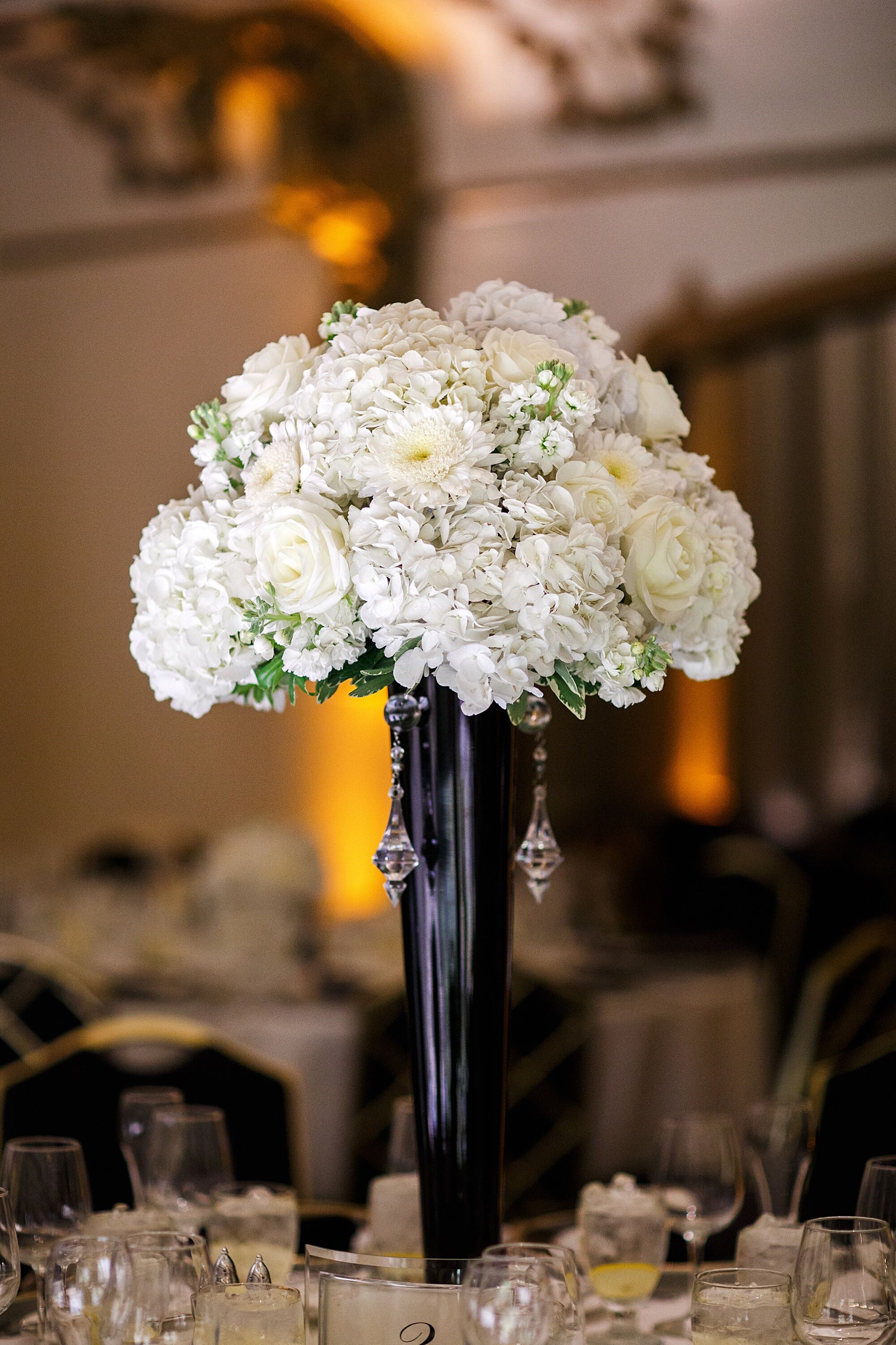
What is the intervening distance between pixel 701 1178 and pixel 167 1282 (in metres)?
0.66

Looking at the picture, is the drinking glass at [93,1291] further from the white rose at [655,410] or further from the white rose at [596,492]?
the white rose at [655,410]

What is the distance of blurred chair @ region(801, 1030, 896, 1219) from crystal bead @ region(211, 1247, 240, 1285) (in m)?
0.96

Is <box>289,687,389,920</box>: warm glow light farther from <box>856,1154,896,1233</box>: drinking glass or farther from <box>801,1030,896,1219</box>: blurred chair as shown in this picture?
<box>856,1154,896,1233</box>: drinking glass

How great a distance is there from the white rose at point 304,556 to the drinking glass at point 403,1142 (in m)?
0.69

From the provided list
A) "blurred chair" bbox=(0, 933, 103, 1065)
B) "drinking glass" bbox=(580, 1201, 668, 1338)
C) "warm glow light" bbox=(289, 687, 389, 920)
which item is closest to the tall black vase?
"drinking glass" bbox=(580, 1201, 668, 1338)

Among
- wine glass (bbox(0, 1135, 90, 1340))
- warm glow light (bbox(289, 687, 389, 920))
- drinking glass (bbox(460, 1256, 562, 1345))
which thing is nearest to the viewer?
drinking glass (bbox(460, 1256, 562, 1345))

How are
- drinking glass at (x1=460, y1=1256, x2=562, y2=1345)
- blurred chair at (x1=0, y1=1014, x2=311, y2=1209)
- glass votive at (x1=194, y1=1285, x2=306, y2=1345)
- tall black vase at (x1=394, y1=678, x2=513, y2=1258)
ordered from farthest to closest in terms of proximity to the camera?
blurred chair at (x1=0, y1=1014, x2=311, y2=1209)
tall black vase at (x1=394, y1=678, x2=513, y2=1258)
glass votive at (x1=194, y1=1285, x2=306, y2=1345)
drinking glass at (x1=460, y1=1256, x2=562, y2=1345)

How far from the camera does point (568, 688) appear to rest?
144 centimetres

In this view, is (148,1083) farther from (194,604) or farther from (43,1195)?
(194,604)

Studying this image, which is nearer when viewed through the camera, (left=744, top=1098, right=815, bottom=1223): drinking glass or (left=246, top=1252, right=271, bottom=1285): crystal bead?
(left=246, top=1252, right=271, bottom=1285): crystal bead

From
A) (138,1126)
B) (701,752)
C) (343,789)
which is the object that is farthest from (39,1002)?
(701,752)

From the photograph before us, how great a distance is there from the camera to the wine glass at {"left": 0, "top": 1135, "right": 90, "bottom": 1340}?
163 cm

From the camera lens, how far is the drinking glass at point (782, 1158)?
1751mm

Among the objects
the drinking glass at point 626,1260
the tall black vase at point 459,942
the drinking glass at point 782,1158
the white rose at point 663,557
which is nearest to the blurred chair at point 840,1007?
the drinking glass at point 782,1158
